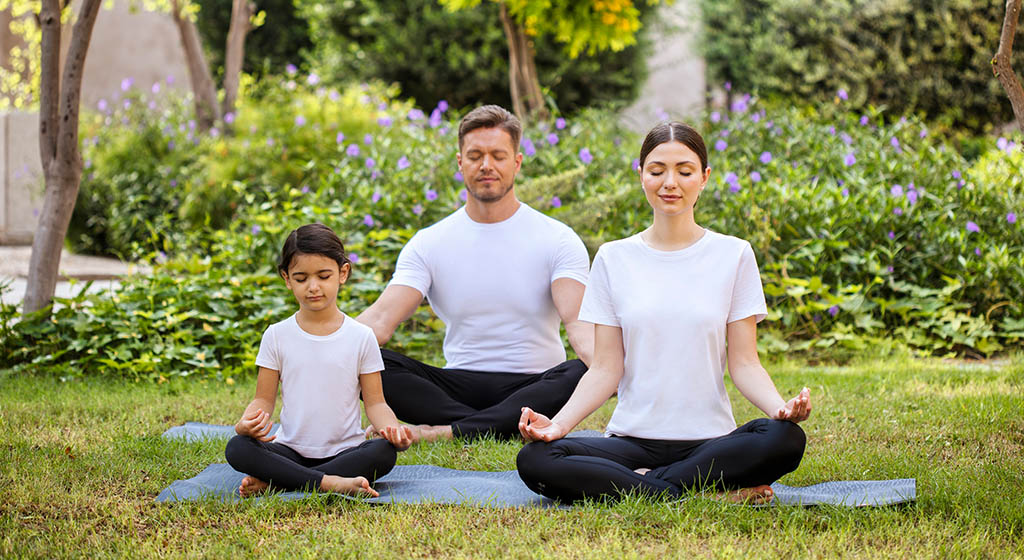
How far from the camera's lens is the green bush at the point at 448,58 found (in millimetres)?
14695

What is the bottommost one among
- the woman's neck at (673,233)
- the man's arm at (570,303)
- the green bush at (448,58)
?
the man's arm at (570,303)

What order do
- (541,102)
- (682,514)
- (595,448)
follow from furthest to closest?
(541,102), (595,448), (682,514)

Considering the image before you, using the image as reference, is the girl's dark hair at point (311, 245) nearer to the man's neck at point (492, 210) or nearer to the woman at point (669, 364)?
the woman at point (669, 364)

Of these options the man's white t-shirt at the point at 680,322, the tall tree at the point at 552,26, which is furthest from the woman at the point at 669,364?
the tall tree at the point at 552,26

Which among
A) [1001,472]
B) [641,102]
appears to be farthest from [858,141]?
[641,102]

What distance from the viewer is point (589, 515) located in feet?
9.32

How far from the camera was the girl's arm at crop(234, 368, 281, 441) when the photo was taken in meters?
3.03

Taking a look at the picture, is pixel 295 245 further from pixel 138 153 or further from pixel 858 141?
pixel 138 153

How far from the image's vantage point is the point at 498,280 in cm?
400

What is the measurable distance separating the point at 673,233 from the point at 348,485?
1286 mm

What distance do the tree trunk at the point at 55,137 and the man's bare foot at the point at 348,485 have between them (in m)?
2.96

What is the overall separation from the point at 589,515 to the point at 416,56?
12.8m

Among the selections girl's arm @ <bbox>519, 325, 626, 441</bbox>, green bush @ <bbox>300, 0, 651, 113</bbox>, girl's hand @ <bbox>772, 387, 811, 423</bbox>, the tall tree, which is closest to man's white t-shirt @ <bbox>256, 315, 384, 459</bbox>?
girl's arm @ <bbox>519, 325, 626, 441</bbox>

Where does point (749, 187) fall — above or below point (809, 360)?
above
